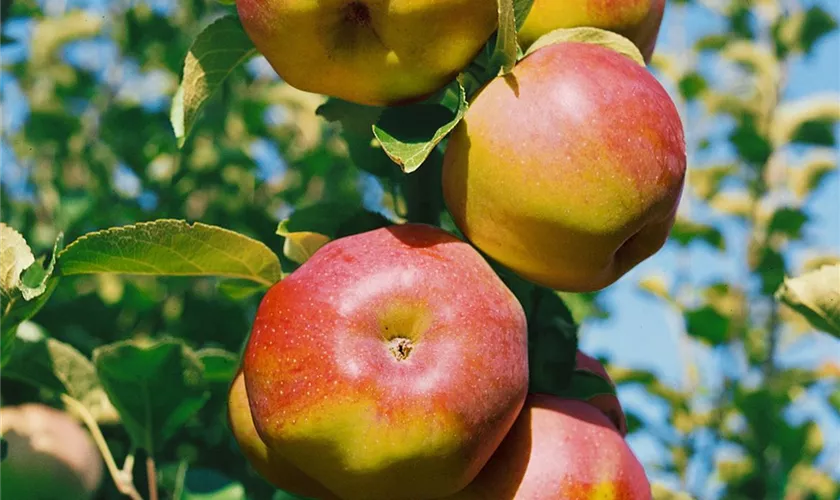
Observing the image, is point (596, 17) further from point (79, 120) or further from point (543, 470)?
point (79, 120)

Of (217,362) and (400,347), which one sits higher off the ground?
(400,347)

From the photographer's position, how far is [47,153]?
323 cm

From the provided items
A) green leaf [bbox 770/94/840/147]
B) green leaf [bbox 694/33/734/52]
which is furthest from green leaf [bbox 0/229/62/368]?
green leaf [bbox 694/33/734/52]

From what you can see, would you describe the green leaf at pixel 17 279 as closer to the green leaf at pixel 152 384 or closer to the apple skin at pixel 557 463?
the green leaf at pixel 152 384

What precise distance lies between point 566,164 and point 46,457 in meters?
1.12

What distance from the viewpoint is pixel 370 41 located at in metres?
1.02

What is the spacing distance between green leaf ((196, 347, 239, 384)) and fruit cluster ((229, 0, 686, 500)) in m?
0.33

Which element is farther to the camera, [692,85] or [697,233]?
[692,85]

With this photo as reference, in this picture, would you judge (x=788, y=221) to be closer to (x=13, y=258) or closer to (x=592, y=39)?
(x=592, y=39)

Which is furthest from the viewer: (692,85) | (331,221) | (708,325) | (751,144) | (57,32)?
(692,85)

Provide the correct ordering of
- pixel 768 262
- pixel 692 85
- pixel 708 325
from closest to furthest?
pixel 708 325, pixel 768 262, pixel 692 85

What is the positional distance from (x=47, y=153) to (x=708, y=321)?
2.16m

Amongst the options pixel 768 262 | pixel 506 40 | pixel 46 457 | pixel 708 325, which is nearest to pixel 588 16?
pixel 506 40

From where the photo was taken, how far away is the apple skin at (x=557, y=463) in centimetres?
101
